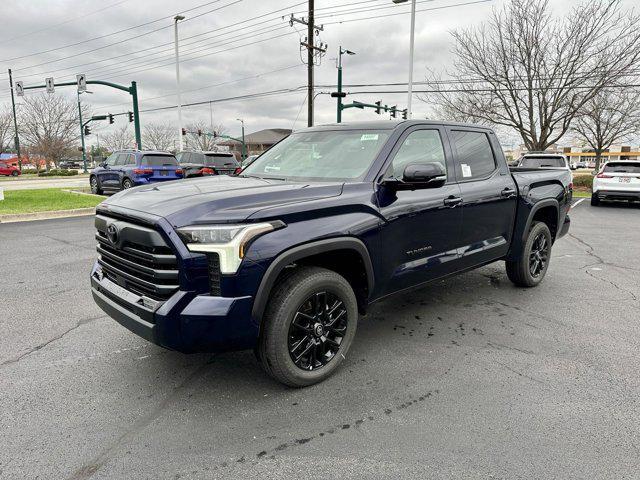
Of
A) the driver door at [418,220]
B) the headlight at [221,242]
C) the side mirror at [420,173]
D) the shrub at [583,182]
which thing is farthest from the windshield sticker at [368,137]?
the shrub at [583,182]

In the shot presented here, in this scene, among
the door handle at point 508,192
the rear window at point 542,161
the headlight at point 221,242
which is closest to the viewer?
the headlight at point 221,242

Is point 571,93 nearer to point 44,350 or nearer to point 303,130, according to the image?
point 303,130

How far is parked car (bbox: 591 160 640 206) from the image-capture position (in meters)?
14.4

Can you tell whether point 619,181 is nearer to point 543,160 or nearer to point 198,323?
point 543,160

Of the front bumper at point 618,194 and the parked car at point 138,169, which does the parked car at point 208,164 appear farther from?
the front bumper at point 618,194

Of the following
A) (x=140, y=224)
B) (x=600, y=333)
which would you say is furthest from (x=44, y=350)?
(x=600, y=333)

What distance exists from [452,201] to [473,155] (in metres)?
0.83

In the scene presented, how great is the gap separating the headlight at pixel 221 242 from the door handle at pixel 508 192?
314 centimetres

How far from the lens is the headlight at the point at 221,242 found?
2.59 metres

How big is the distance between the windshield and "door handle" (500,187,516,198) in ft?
5.50

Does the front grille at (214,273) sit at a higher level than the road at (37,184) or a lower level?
higher

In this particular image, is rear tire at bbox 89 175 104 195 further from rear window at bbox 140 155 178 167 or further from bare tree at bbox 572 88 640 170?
bare tree at bbox 572 88 640 170

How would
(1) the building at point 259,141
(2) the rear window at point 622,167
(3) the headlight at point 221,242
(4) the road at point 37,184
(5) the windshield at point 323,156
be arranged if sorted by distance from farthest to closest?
(1) the building at point 259,141 < (4) the road at point 37,184 < (2) the rear window at point 622,167 < (5) the windshield at point 323,156 < (3) the headlight at point 221,242

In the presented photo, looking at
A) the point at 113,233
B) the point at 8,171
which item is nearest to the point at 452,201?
the point at 113,233
